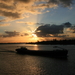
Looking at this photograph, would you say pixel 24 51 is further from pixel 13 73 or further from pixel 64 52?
pixel 13 73

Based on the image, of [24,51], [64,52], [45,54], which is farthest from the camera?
[24,51]

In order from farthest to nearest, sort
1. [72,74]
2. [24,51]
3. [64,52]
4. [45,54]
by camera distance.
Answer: [24,51]
[45,54]
[64,52]
[72,74]

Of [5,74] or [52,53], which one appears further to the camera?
[52,53]

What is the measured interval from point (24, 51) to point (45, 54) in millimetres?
Result: 24411

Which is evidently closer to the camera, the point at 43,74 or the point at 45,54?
the point at 43,74

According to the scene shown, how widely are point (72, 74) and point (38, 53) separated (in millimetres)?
56684

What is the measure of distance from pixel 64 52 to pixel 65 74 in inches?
1730

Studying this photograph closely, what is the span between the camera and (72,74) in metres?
33.3

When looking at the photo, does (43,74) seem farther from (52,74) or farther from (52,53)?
(52,53)

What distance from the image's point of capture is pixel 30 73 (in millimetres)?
35312

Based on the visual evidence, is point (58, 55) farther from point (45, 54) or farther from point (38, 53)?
point (38, 53)

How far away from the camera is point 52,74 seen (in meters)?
33.7

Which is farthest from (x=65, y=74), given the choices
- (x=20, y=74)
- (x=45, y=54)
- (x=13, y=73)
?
(x=45, y=54)

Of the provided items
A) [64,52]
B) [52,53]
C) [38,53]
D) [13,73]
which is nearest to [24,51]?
[38,53]
